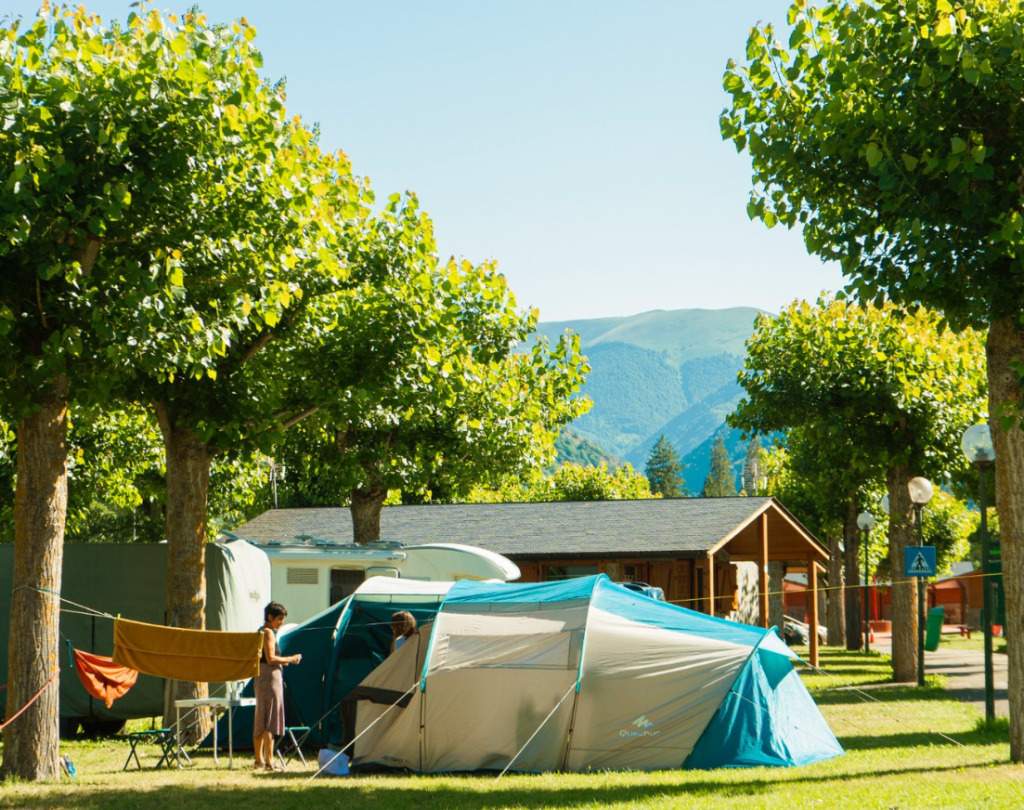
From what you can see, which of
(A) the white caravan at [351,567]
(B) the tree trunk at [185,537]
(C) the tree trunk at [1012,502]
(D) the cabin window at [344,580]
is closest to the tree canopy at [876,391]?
(A) the white caravan at [351,567]

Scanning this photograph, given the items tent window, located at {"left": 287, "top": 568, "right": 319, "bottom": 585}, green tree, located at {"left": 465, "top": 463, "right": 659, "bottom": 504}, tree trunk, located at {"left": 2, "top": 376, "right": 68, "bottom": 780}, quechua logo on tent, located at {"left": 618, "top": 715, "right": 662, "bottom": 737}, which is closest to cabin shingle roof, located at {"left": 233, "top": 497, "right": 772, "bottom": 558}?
tent window, located at {"left": 287, "top": 568, "right": 319, "bottom": 585}

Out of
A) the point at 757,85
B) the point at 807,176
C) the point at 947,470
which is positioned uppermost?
the point at 757,85

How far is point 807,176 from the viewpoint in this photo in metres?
12.4

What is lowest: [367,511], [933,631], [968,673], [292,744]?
[968,673]

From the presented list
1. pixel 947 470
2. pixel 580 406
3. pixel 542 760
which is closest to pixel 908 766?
pixel 542 760

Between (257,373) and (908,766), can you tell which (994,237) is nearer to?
(908,766)

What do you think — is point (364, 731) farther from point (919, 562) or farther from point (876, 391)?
point (876, 391)

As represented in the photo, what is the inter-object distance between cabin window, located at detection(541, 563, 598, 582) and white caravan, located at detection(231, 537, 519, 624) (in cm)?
723

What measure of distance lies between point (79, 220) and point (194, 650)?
15.2 ft

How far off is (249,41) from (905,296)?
6660mm

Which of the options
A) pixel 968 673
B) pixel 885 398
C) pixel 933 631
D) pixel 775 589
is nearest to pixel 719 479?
pixel 775 589

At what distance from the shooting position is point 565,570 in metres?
30.3

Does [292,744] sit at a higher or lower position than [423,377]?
lower

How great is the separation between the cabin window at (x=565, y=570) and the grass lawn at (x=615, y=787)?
1458 cm
